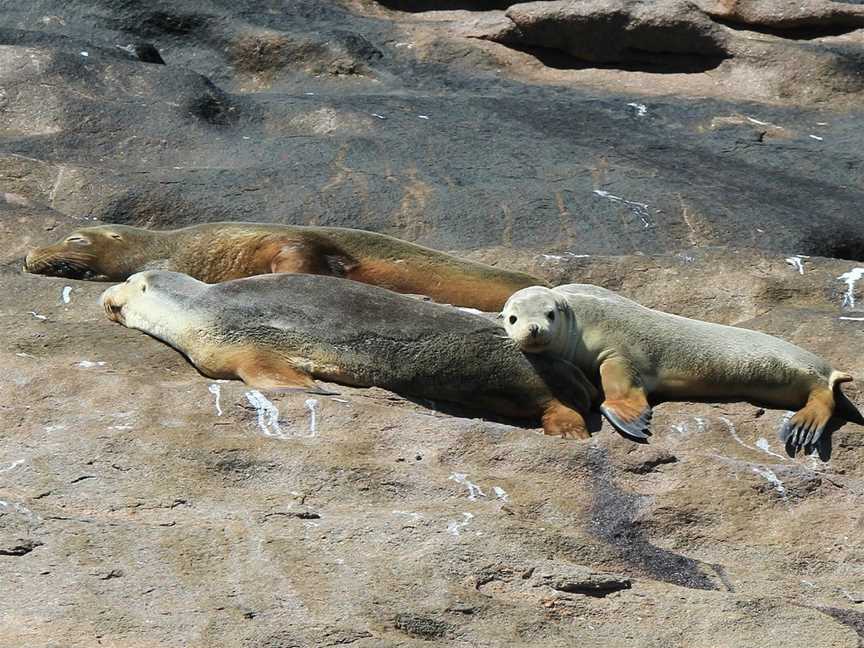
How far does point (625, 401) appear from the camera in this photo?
6449mm

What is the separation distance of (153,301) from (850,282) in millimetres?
4026

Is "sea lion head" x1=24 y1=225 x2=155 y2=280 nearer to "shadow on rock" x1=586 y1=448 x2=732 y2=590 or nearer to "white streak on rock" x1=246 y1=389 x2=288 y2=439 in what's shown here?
"white streak on rock" x1=246 y1=389 x2=288 y2=439

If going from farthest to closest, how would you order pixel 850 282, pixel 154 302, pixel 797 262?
1. pixel 797 262
2. pixel 850 282
3. pixel 154 302

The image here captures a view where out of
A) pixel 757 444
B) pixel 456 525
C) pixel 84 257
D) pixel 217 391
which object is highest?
pixel 456 525

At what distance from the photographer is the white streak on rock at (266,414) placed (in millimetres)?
5664

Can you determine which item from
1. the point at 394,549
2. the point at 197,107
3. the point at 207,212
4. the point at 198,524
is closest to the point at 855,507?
the point at 394,549

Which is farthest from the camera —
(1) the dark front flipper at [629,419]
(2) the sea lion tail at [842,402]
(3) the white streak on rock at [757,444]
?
(2) the sea lion tail at [842,402]

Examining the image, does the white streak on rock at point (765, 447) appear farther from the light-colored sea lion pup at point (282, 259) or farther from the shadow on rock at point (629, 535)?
the light-colored sea lion pup at point (282, 259)

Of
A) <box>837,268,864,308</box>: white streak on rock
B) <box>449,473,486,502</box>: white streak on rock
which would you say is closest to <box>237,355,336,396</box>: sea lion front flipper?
<box>449,473,486,502</box>: white streak on rock

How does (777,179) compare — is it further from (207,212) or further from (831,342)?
(207,212)

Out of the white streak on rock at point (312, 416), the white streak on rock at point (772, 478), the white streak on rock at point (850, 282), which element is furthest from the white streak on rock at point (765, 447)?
the white streak on rock at point (850, 282)

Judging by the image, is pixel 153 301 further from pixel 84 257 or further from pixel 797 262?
pixel 797 262

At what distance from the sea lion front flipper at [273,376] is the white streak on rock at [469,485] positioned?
0.89 m

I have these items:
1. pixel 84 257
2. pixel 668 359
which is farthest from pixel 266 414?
pixel 84 257
